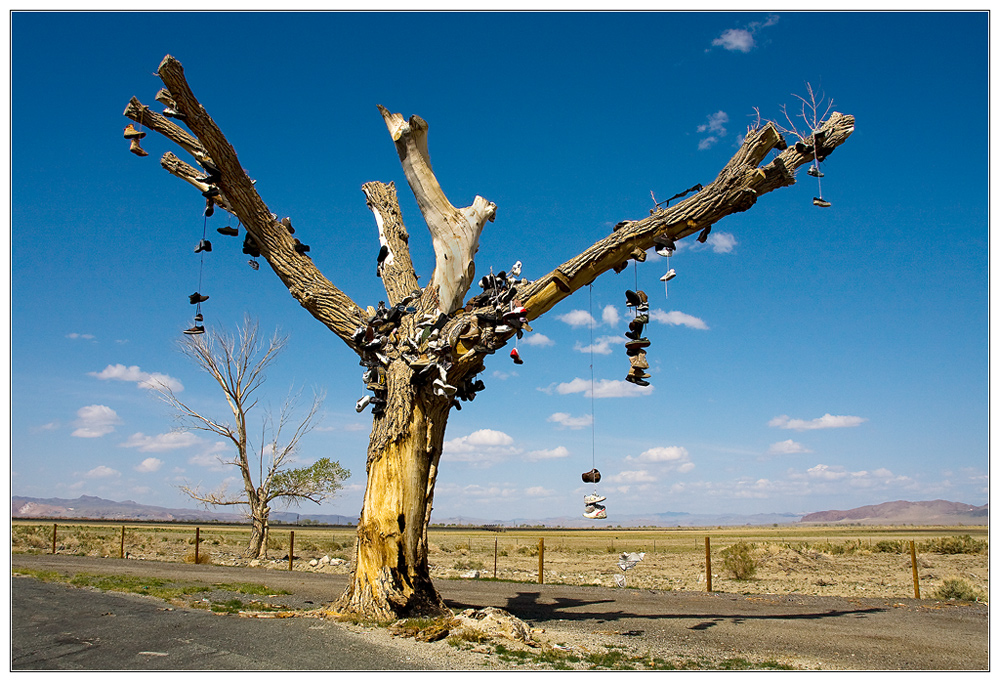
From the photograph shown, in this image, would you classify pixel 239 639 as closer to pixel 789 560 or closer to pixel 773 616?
pixel 773 616

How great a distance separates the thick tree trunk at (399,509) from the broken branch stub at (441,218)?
4.20 ft

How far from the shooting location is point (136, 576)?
565 inches

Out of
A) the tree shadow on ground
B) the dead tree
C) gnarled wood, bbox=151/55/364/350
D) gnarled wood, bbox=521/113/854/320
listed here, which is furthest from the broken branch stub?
the tree shadow on ground

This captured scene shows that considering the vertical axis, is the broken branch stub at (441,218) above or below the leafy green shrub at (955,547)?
above

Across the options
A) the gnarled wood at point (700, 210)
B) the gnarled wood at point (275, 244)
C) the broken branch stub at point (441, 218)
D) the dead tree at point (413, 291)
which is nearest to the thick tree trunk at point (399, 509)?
the dead tree at point (413, 291)

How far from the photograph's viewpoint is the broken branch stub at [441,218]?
8953mm

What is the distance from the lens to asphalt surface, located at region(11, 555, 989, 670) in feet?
19.7

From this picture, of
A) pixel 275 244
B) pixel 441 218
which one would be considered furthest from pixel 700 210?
pixel 275 244

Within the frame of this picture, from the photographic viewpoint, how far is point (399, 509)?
26.1 ft

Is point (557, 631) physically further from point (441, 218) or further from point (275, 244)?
point (275, 244)

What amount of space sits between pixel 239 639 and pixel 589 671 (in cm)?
347

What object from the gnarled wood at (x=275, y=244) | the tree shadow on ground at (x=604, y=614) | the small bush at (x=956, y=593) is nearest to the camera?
the gnarled wood at (x=275, y=244)

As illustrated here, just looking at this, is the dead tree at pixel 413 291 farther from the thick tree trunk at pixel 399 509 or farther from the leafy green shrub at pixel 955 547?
the leafy green shrub at pixel 955 547

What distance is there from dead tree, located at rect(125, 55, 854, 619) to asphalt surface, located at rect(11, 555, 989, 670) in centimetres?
114
